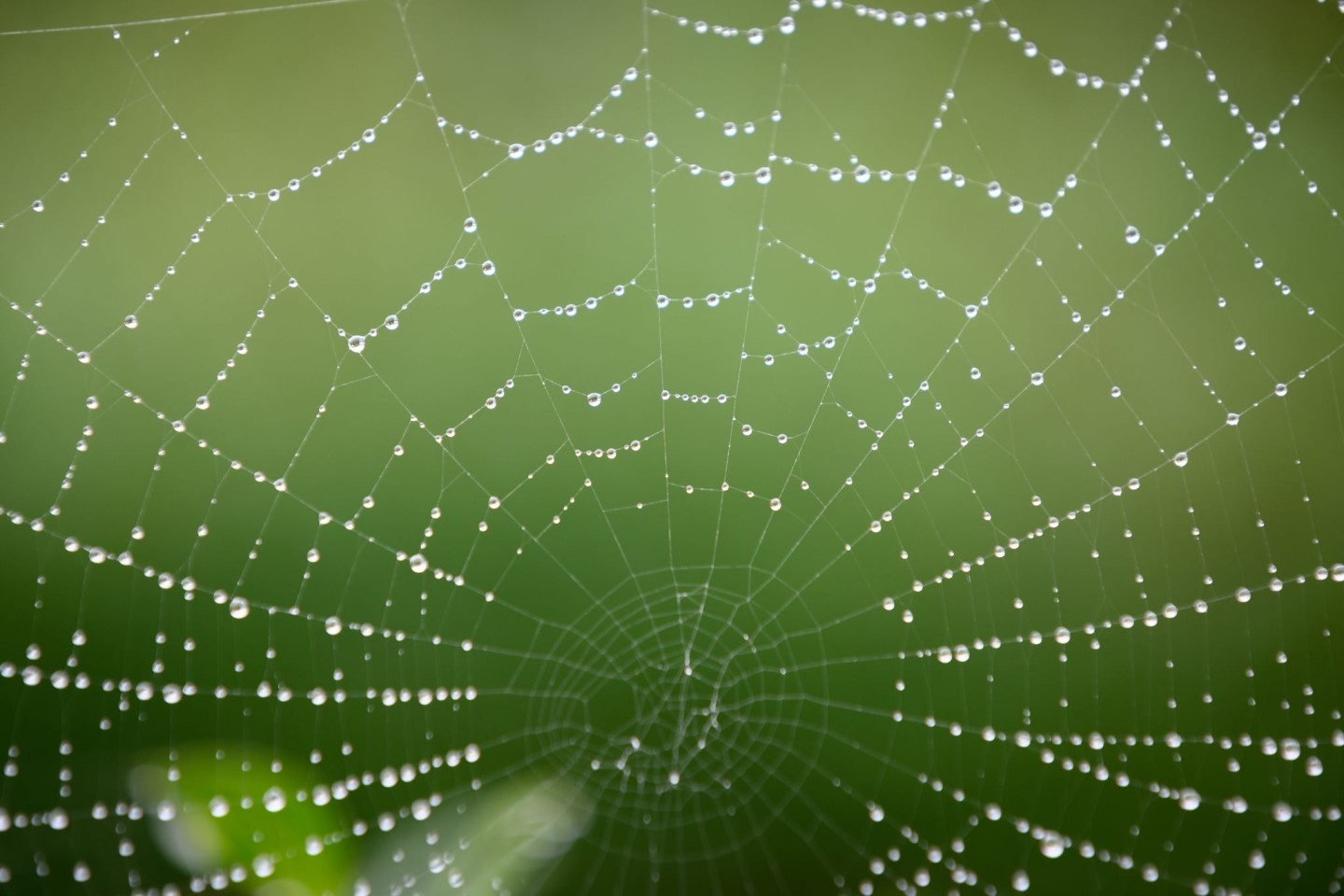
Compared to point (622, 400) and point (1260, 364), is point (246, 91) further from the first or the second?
point (1260, 364)

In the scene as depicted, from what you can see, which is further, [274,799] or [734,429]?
[734,429]

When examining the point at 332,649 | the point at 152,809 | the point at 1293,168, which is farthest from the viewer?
the point at 1293,168

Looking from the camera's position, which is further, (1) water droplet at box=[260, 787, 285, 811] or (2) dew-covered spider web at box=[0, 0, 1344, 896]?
(2) dew-covered spider web at box=[0, 0, 1344, 896]

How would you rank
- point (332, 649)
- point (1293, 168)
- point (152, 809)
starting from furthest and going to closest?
point (1293, 168) → point (332, 649) → point (152, 809)

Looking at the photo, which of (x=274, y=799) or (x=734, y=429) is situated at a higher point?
(x=734, y=429)

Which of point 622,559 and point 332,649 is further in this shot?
point 622,559

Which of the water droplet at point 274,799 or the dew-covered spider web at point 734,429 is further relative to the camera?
the dew-covered spider web at point 734,429

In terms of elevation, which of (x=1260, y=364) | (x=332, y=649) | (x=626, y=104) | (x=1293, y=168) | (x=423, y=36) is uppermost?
(x=423, y=36)

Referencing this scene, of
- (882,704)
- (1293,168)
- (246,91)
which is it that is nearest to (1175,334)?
A: (1293,168)
